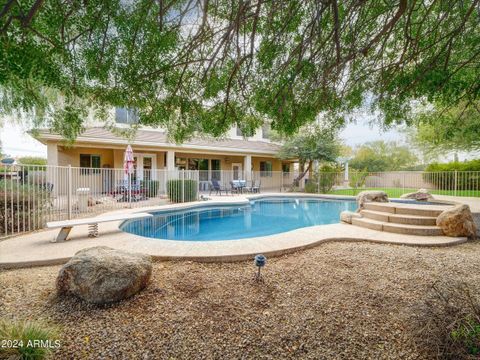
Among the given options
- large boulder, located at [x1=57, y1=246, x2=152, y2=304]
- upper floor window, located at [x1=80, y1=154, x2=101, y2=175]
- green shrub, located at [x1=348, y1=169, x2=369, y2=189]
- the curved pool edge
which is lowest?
the curved pool edge

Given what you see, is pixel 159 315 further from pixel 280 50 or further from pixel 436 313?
pixel 280 50

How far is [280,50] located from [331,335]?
444 cm

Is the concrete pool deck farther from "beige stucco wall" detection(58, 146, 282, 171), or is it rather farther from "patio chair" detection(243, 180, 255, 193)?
"patio chair" detection(243, 180, 255, 193)

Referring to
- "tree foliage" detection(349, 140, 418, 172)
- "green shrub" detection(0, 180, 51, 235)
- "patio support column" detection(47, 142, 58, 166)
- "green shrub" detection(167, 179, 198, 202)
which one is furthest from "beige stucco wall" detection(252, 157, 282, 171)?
"green shrub" detection(0, 180, 51, 235)

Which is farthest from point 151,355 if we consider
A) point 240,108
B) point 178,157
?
point 178,157

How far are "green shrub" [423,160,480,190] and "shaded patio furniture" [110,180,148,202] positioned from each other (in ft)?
71.0

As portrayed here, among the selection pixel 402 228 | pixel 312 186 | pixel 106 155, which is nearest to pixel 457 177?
pixel 312 186

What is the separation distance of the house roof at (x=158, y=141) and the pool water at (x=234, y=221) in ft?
11.3

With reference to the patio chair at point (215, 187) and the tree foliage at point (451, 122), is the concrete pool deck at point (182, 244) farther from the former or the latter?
the patio chair at point (215, 187)

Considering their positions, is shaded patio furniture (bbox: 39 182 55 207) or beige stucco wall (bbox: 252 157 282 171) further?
beige stucco wall (bbox: 252 157 282 171)

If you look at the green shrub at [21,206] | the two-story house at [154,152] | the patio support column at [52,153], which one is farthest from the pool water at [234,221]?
the patio support column at [52,153]

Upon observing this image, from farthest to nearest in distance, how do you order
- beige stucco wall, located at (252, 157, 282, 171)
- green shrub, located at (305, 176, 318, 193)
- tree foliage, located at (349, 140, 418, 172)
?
tree foliage, located at (349, 140, 418, 172), beige stucco wall, located at (252, 157, 282, 171), green shrub, located at (305, 176, 318, 193)

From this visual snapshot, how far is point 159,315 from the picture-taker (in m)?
3.02

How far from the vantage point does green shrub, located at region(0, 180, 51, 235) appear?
254 inches
